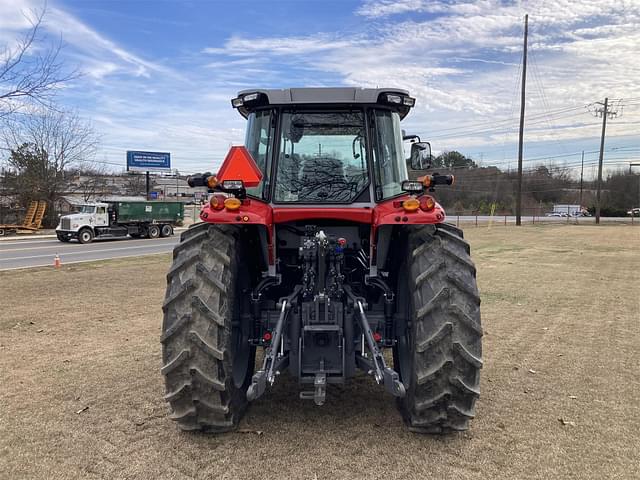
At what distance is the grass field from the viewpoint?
11.8 ft

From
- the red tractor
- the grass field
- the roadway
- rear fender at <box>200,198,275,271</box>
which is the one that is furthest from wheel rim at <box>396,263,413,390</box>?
the roadway

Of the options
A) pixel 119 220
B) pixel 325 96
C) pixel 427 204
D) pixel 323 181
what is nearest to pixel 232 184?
pixel 323 181

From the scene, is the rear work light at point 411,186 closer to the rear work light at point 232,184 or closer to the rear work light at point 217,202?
the rear work light at point 232,184

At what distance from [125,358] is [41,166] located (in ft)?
125

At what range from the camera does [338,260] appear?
4.25 metres

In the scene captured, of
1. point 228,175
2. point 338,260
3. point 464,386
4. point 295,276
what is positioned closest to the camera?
point 464,386

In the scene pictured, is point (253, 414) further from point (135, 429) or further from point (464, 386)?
point (464, 386)

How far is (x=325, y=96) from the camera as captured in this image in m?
4.35

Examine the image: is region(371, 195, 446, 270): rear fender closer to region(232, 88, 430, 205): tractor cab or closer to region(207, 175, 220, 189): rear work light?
region(232, 88, 430, 205): tractor cab

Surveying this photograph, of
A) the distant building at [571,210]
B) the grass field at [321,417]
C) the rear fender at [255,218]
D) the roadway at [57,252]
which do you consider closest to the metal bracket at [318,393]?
the grass field at [321,417]

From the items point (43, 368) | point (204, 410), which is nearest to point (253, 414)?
point (204, 410)

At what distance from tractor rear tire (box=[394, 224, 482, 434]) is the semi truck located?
2672cm

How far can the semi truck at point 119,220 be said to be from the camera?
2706 centimetres

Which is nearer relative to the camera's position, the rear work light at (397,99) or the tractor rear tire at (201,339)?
the tractor rear tire at (201,339)
